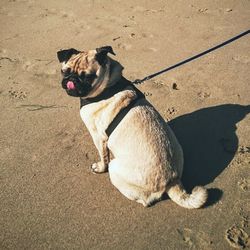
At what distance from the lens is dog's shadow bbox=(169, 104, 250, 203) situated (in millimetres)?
4215

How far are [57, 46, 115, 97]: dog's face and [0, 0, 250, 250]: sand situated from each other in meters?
1.27

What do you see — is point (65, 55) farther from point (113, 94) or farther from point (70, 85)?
point (113, 94)

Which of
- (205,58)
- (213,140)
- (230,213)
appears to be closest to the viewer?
(230,213)

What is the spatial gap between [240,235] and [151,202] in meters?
1.03

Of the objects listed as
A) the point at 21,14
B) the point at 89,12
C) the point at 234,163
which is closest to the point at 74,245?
the point at 234,163

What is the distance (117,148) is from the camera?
3746 millimetres

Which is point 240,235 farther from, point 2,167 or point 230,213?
point 2,167

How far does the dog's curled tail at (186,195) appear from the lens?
3637mm

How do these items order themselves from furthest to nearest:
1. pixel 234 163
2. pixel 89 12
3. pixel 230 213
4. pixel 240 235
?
pixel 89 12, pixel 234 163, pixel 230 213, pixel 240 235

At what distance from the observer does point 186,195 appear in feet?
12.1

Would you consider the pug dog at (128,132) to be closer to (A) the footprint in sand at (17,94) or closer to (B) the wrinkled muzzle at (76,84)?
(B) the wrinkled muzzle at (76,84)

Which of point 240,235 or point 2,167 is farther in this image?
point 2,167

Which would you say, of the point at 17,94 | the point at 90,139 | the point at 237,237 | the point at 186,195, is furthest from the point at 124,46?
the point at 237,237

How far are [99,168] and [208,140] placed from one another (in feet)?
5.41
